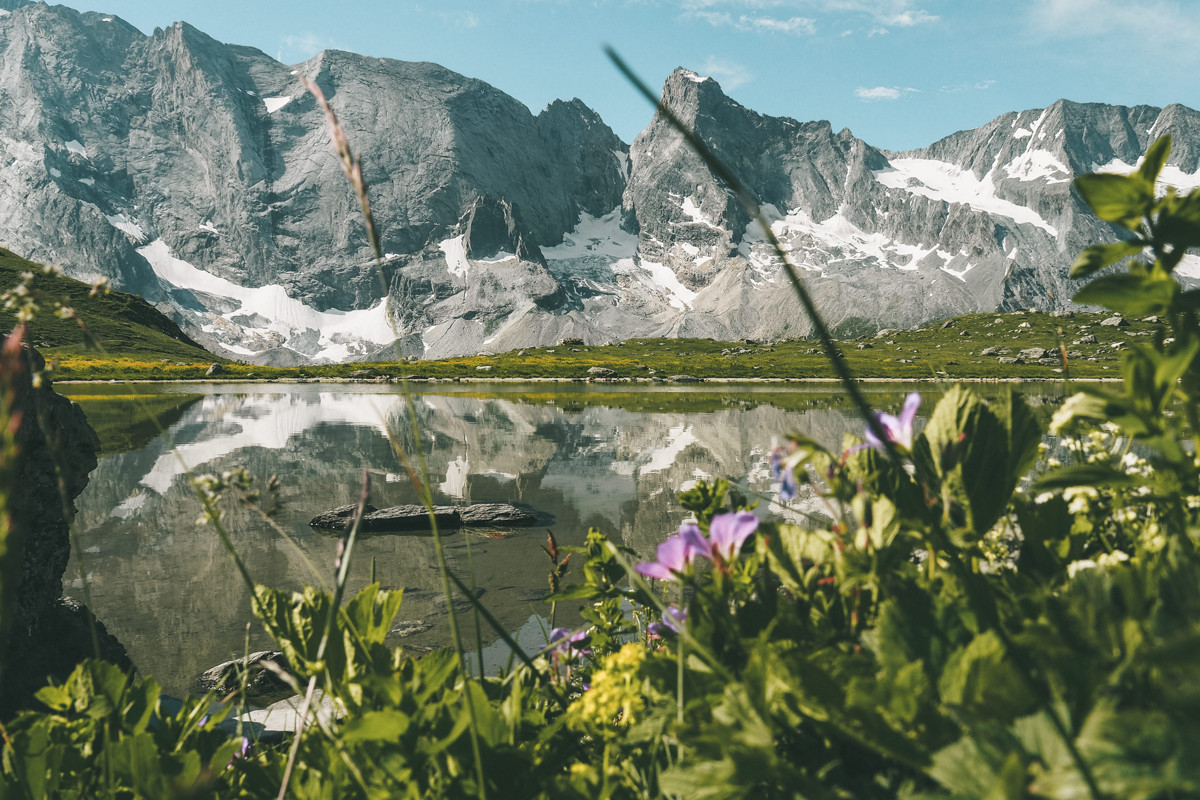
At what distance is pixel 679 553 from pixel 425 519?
1111 cm

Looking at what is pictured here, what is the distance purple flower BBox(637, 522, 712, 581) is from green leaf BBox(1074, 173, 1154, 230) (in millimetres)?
934

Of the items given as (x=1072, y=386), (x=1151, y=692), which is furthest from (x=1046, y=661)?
(x=1072, y=386)

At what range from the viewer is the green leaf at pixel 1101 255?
3.46ft

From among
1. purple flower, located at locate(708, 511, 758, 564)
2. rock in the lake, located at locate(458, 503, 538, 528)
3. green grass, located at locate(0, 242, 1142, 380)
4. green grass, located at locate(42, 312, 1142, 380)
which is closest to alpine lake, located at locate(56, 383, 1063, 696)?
rock in the lake, located at locate(458, 503, 538, 528)

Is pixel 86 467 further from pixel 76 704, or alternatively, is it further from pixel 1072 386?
pixel 1072 386

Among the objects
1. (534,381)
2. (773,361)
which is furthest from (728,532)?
(773,361)

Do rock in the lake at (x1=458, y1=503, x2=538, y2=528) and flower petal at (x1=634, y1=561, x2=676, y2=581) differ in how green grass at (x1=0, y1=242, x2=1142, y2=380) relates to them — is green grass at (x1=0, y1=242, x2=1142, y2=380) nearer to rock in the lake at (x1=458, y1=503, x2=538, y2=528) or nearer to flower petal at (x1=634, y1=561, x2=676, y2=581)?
rock in the lake at (x1=458, y1=503, x2=538, y2=528)

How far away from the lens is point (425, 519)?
11805 millimetres

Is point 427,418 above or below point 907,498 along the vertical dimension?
below

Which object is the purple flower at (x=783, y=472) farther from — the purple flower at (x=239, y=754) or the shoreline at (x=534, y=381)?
the shoreline at (x=534, y=381)

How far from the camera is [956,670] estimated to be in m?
0.87

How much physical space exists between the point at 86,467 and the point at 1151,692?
8.02m

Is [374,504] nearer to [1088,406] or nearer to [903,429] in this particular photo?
[903,429]

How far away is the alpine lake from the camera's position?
22.5ft
